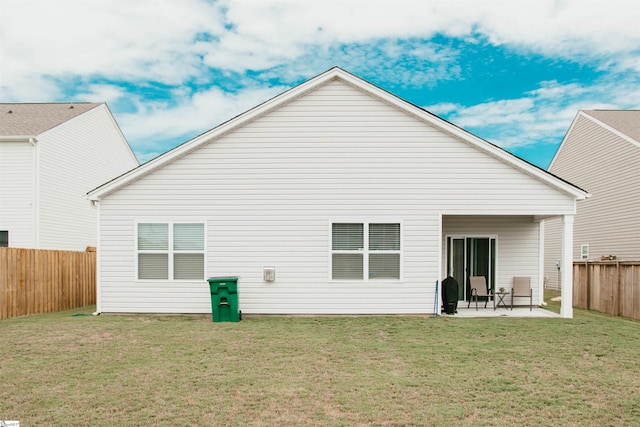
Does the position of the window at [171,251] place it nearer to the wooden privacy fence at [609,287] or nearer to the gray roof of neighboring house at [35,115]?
the gray roof of neighboring house at [35,115]

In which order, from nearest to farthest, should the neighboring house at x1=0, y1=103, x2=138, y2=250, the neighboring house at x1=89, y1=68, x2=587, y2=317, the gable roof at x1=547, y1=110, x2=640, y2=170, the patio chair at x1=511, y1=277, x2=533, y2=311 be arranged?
1. the neighboring house at x1=89, y1=68, x2=587, y2=317
2. the patio chair at x1=511, y1=277, x2=533, y2=311
3. the neighboring house at x1=0, y1=103, x2=138, y2=250
4. the gable roof at x1=547, y1=110, x2=640, y2=170

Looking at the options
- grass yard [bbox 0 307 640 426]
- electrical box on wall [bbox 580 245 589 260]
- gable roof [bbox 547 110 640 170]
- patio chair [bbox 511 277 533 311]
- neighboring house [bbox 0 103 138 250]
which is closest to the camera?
grass yard [bbox 0 307 640 426]

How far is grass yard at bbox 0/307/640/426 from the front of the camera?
18.9 feet

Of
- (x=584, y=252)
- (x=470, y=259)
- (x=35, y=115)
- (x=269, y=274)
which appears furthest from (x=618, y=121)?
(x=35, y=115)

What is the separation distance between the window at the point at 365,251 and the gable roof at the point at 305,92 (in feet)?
9.33

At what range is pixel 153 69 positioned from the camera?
2106cm

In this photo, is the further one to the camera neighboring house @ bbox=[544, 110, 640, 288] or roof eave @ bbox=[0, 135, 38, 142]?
neighboring house @ bbox=[544, 110, 640, 288]

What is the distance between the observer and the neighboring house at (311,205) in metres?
12.7

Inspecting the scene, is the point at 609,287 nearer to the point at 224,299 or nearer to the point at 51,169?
the point at 224,299

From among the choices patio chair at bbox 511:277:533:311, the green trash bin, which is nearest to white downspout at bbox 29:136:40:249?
the green trash bin

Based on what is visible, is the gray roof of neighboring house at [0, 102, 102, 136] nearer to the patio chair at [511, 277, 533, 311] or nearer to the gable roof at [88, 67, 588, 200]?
the gable roof at [88, 67, 588, 200]

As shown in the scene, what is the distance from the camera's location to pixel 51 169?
19000 mm

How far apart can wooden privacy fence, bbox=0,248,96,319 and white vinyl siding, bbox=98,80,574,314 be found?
103 inches

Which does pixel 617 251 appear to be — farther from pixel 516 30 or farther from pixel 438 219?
pixel 438 219
